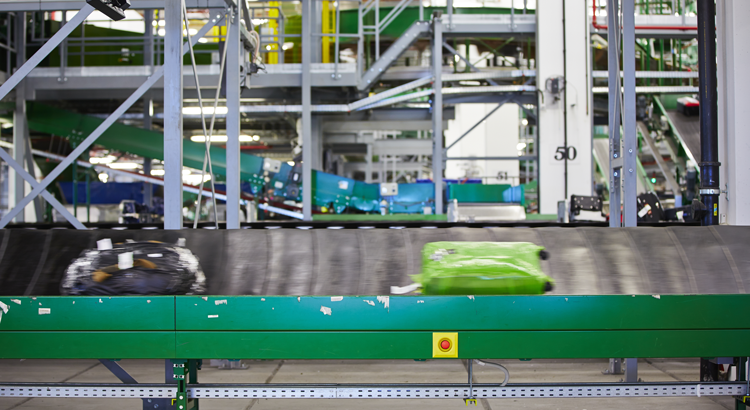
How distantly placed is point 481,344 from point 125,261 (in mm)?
1780

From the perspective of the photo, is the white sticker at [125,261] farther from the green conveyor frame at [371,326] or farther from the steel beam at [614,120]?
the steel beam at [614,120]

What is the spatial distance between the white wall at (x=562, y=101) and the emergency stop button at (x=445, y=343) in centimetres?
783

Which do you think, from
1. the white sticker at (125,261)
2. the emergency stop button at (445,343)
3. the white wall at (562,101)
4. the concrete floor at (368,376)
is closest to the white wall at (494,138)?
the white wall at (562,101)

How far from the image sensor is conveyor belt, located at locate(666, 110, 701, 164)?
10234 millimetres

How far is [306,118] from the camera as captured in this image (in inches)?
367

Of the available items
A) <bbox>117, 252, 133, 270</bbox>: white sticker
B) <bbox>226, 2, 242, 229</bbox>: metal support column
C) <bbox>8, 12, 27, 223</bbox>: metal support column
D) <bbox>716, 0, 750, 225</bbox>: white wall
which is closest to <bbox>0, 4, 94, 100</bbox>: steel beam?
<bbox>226, 2, 242, 229</bbox>: metal support column

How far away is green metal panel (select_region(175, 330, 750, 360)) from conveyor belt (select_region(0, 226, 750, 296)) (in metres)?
0.48

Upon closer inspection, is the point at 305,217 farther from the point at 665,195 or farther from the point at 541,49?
the point at 665,195

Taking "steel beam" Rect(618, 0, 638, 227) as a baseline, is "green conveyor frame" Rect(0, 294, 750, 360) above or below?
below

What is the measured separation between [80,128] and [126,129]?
91cm

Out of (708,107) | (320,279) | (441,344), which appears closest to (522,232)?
(441,344)

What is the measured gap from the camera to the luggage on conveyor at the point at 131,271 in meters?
2.52

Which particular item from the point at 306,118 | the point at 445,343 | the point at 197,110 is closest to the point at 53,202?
the point at 445,343

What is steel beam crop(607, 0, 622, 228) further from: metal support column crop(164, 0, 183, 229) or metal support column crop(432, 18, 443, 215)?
metal support column crop(432, 18, 443, 215)
